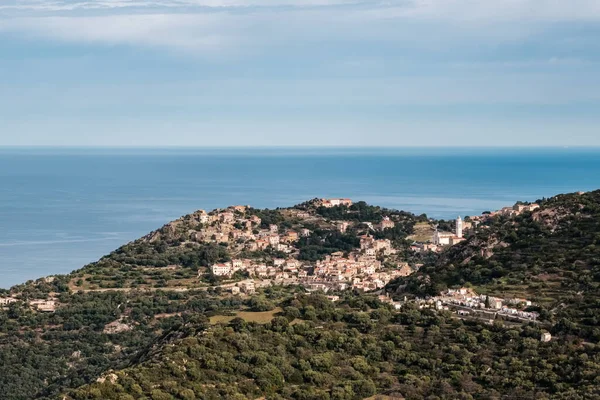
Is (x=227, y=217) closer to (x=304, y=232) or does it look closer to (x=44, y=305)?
(x=304, y=232)

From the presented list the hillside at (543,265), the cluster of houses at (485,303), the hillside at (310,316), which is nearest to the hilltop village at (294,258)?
the hillside at (310,316)

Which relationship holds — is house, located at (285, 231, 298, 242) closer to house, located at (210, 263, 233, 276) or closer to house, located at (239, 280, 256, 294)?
house, located at (210, 263, 233, 276)

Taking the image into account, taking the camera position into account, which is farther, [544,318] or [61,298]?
[61,298]

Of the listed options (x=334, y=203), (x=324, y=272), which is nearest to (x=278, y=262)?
(x=324, y=272)

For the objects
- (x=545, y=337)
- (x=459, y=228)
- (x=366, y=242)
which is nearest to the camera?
(x=545, y=337)

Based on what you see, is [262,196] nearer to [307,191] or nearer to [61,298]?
[307,191]

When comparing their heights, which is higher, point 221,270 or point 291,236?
point 291,236

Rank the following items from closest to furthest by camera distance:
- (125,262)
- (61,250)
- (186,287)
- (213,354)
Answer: (213,354) < (186,287) < (125,262) < (61,250)

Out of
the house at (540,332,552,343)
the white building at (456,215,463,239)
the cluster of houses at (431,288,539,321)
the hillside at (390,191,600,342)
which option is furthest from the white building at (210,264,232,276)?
the house at (540,332,552,343)

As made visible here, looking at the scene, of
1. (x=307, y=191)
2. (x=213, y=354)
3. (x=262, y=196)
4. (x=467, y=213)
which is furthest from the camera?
(x=307, y=191)

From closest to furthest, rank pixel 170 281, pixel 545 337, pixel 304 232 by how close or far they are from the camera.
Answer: pixel 545 337
pixel 170 281
pixel 304 232

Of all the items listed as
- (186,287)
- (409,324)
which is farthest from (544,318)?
(186,287)
